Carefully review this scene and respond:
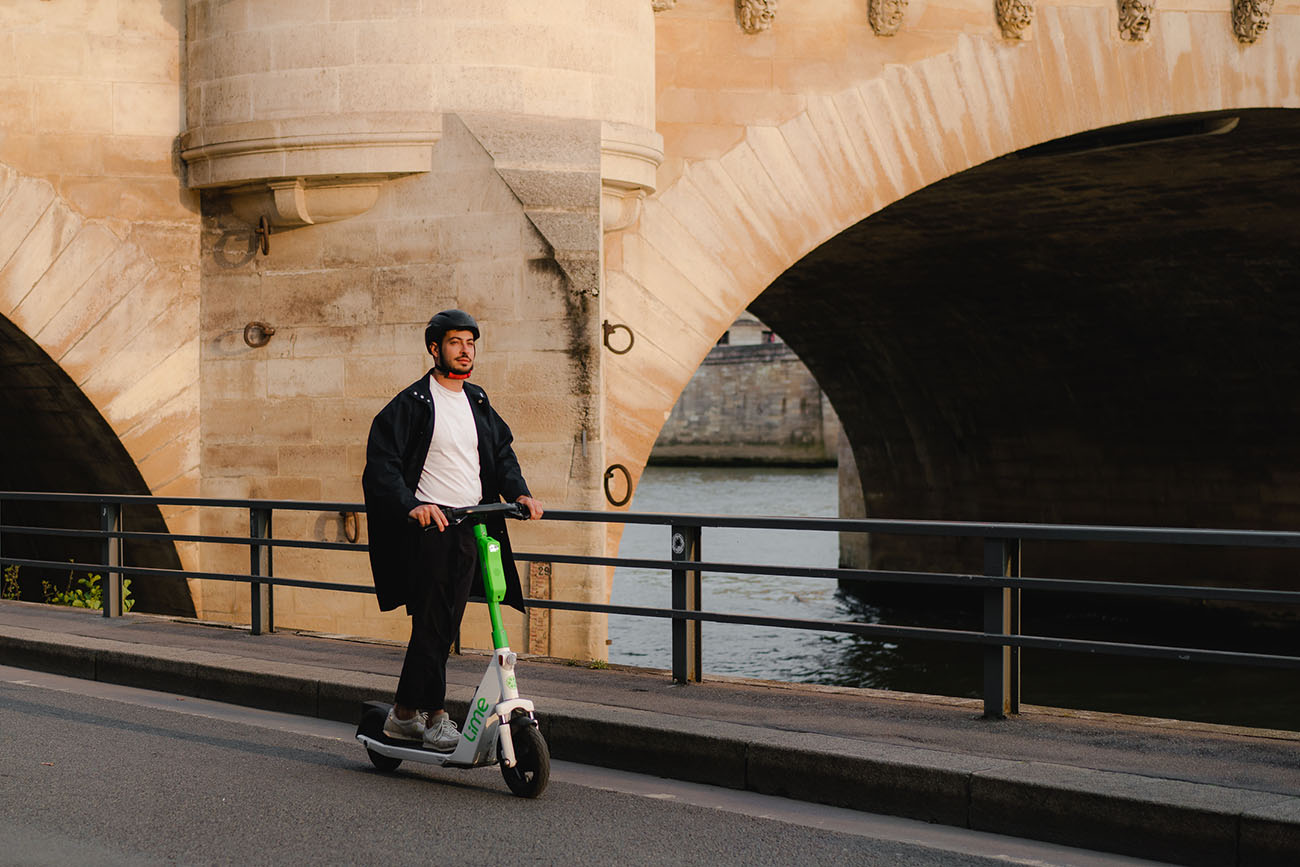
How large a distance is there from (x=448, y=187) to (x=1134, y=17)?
219 inches

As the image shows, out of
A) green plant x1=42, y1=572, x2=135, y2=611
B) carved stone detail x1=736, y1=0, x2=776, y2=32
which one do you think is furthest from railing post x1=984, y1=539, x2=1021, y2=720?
green plant x1=42, y1=572, x2=135, y2=611

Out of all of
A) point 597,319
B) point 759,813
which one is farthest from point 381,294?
point 759,813

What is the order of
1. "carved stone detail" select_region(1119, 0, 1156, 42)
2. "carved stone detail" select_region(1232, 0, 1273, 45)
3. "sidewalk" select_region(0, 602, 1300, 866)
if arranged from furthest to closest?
"carved stone detail" select_region(1232, 0, 1273, 45)
"carved stone detail" select_region(1119, 0, 1156, 42)
"sidewalk" select_region(0, 602, 1300, 866)

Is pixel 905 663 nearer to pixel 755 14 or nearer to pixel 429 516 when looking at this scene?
pixel 755 14

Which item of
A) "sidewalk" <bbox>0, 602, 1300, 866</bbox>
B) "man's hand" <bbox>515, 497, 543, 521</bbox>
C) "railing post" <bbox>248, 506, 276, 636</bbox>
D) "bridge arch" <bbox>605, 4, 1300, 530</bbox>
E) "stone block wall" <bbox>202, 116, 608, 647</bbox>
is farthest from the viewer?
"bridge arch" <bbox>605, 4, 1300, 530</bbox>

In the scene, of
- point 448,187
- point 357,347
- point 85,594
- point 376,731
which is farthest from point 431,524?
point 85,594

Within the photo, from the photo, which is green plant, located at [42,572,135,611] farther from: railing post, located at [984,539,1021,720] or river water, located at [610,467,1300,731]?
railing post, located at [984,539,1021,720]

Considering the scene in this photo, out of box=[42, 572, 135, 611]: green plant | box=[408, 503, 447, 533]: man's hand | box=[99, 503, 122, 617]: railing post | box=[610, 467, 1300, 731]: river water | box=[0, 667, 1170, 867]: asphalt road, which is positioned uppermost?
box=[408, 503, 447, 533]: man's hand

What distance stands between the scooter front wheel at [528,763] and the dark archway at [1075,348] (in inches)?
456

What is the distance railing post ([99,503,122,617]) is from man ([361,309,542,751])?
14.6ft

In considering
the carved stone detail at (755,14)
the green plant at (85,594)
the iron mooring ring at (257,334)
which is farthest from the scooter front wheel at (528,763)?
the carved stone detail at (755,14)

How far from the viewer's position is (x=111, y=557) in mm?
9656

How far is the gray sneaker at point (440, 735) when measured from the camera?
18.3 ft

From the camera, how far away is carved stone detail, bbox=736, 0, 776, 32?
11.5 meters
